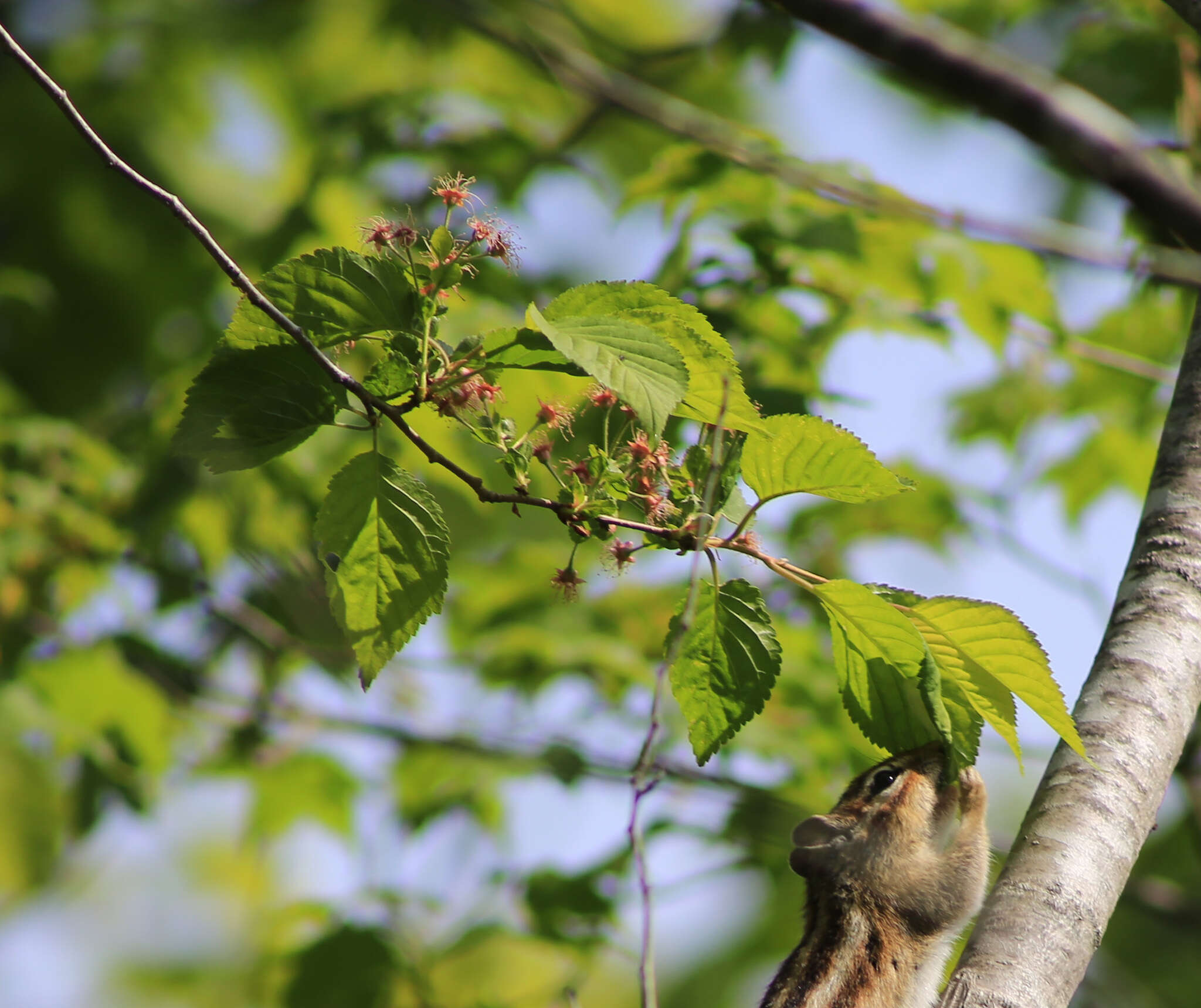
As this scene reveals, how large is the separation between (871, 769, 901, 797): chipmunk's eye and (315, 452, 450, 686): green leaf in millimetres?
1176

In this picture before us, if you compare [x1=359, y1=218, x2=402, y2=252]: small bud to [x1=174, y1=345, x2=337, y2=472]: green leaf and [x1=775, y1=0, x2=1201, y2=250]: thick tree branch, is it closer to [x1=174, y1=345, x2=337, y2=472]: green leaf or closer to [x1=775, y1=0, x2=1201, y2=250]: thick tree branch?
[x1=174, y1=345, x2=337, y2=472]: green leaf

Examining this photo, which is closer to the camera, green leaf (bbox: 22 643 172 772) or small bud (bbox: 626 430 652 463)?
small bud (bbox: 626 430 652 463)

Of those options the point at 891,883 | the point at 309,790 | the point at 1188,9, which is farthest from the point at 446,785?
the point at 1188,9

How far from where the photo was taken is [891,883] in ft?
6.37

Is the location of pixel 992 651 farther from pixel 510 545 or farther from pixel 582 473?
pixel 510 545

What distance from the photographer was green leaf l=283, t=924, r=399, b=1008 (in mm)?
2590

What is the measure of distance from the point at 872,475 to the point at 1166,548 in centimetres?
63

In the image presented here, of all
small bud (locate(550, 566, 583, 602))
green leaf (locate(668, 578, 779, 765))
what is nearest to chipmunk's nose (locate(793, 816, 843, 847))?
green leaf (locate(668, 578, 779, 765))

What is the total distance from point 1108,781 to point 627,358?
0.86 meters

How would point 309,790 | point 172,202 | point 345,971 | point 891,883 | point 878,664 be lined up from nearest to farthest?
point 172,202
point 878,664
point 891,883
point 345,971
point 309,790

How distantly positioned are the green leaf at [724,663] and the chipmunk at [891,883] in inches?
28.6

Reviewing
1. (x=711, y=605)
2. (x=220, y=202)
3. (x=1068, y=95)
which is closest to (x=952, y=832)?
(x=711, y=605)

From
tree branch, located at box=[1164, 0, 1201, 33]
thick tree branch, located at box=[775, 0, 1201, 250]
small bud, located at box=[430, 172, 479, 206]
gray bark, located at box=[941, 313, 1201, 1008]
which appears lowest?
gray bark, located at box=[941, 313, 1201, 1008]

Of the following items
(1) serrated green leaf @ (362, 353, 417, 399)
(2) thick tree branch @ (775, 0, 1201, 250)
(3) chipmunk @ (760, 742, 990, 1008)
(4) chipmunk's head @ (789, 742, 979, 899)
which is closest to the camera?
(2) thick tree branch @ (775, 0, 1201, 250)
